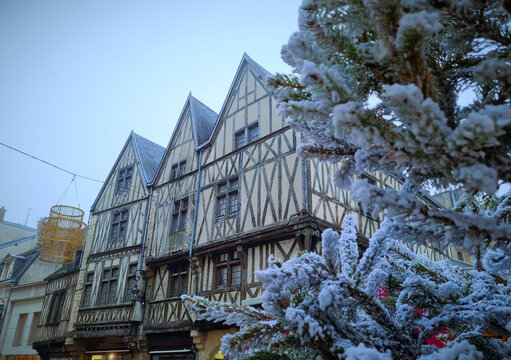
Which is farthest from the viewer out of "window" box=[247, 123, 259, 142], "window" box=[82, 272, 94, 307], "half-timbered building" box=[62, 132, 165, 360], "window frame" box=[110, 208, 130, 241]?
"window frame" box=[110, 208, 130, 241]

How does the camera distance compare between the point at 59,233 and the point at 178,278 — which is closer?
the point at 178,278

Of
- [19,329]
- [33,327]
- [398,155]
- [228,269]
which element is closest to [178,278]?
[228,269]

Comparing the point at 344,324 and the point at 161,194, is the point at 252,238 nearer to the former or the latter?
the point at 161,194

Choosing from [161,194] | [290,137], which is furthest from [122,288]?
[290,137]

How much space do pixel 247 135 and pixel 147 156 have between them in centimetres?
800

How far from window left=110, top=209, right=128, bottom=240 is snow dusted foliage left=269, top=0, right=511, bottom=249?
15.6m

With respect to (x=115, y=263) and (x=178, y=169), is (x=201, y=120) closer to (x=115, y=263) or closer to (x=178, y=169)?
(x=178, y=169)

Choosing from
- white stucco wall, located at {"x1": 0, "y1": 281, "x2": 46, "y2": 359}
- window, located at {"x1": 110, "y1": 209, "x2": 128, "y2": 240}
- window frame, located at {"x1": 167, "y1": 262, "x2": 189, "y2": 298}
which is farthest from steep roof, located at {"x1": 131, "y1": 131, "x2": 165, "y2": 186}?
white stucco wall, located at {"x1": 0, "y1": 281, "x2": 46, "y2": 359}

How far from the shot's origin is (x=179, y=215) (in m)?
13.2

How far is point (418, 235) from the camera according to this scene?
1.11m

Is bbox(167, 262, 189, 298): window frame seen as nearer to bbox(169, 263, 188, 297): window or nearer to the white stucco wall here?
bbox(169, 263, 188, 297): window

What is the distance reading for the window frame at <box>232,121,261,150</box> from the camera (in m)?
11.6

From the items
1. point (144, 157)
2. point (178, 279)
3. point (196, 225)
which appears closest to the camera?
point (196, 225)

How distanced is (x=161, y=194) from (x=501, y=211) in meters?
14.0
